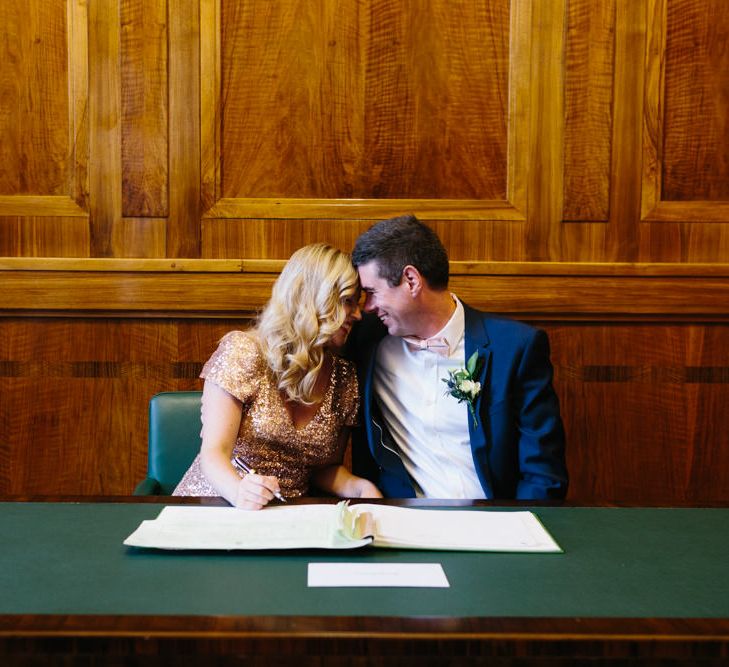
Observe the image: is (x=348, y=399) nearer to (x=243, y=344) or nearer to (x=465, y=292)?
(x=243, y=344)

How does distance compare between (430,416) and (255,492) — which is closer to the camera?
Result: (255,492)

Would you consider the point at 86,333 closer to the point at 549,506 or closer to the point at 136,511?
the point at 136,511

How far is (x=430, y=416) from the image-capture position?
8.39 ft

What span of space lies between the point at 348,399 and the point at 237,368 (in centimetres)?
39

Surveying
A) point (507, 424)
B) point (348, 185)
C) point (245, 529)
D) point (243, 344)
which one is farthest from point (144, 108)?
point (245, 529)

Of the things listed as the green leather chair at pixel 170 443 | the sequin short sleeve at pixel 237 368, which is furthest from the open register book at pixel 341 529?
the green leather chair at pixel 170 443

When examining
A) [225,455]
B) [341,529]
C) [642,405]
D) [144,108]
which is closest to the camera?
[341,529]

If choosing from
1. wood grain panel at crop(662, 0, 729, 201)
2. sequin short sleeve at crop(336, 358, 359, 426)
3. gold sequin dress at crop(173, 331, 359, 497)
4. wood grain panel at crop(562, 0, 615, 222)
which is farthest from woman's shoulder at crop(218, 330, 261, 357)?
wood grain panel at crop(662, 0, 729, 201)

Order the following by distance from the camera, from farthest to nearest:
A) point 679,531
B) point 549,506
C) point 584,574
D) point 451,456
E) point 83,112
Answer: point 83,112 < point 451,456 < point 549,506 < point 679,531 < point 584,574

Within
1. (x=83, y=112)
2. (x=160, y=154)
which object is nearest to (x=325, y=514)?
(x=160, y=154)

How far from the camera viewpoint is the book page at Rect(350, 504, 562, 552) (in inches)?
61.7

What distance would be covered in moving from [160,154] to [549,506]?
2084 millimetres

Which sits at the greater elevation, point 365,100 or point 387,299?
point 365,100

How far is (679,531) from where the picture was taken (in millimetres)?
1702
